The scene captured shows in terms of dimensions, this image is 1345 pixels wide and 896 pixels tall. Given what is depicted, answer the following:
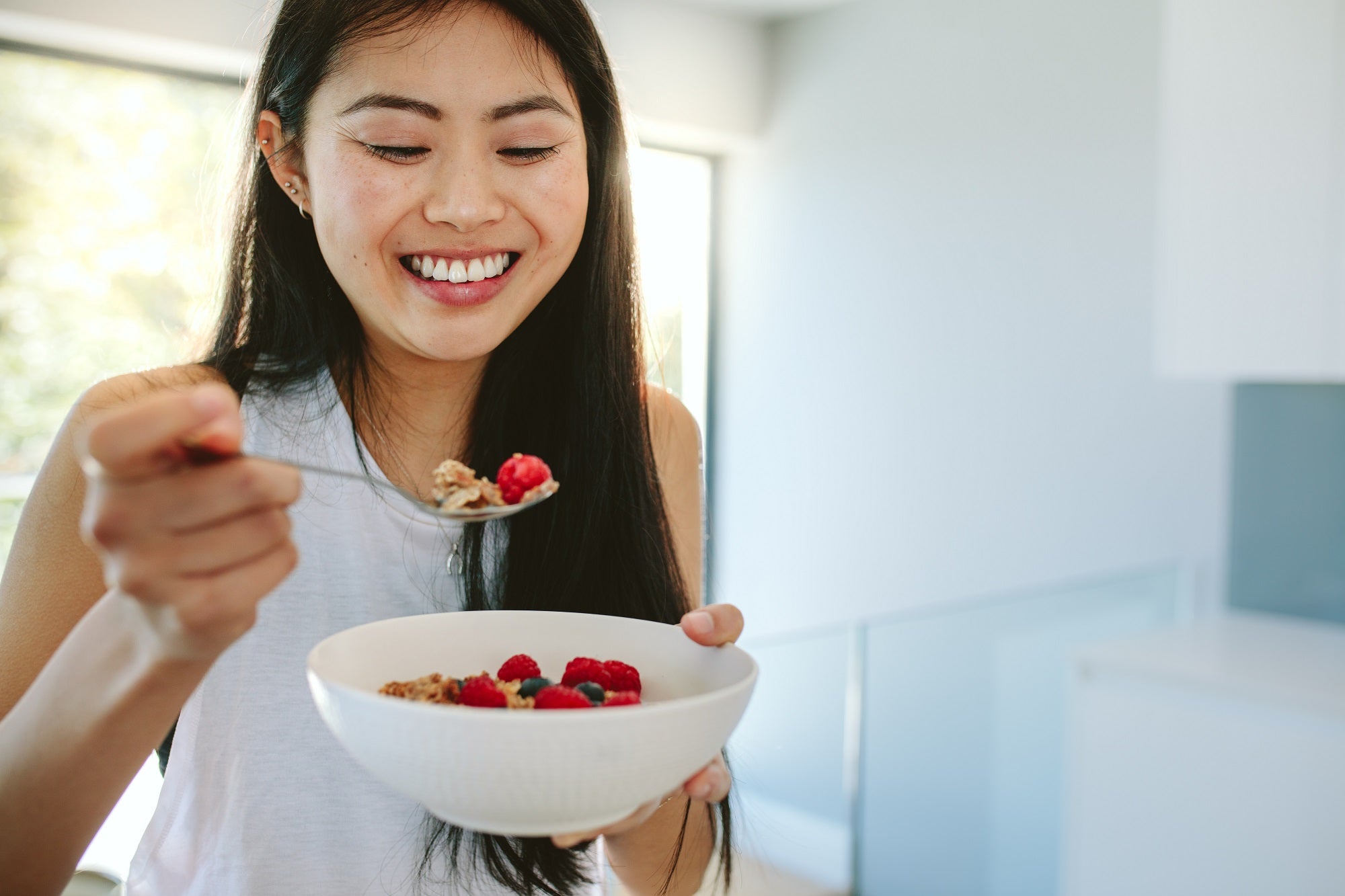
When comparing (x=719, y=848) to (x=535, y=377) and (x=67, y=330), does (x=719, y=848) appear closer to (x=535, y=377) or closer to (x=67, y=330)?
(x=535, y=377)

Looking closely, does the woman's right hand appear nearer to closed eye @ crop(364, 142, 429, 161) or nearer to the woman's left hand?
the woman's left hand

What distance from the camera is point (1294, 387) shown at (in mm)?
2592

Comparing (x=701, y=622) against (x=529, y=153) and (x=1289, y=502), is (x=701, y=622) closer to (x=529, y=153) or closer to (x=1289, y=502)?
(x=529, y=153)

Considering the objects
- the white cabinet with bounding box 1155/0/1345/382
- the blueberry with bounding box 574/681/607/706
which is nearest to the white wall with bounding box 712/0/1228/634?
the white cabinet with bounding box 1155/0/1345/382

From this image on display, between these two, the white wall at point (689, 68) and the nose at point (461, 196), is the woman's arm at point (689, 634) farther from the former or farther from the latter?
the white wall at point (689, 68)

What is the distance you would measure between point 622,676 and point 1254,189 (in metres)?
1.98

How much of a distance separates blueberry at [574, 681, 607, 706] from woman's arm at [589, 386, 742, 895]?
A: 0.08m

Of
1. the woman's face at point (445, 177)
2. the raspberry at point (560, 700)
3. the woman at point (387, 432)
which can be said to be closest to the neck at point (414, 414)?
the woman at point (387, 432)

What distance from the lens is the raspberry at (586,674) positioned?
2.64 ft

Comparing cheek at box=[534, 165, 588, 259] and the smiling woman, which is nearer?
cheek at box=[534, 165, 588, 259]

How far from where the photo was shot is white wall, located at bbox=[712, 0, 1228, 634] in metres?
2.90

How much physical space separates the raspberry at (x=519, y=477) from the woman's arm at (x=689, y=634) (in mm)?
181

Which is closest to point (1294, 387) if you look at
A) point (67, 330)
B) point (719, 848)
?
point (719, 848)

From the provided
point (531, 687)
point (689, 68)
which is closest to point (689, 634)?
point (531, 687)
